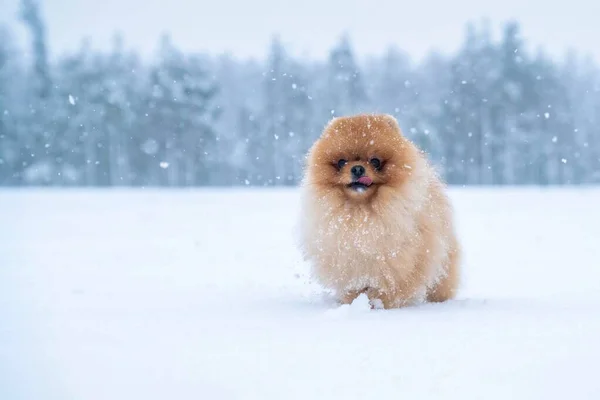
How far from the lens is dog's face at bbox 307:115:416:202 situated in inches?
181

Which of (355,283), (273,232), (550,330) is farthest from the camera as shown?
(273,232)

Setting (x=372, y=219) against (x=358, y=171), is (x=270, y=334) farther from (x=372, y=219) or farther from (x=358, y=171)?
(x=358, y=171)

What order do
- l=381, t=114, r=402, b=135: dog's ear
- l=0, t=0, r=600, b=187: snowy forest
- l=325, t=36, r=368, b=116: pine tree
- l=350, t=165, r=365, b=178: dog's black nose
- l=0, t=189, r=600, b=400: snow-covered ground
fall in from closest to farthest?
l=0, t=189, r=600, b=400: snow-covered ground
l=350, t=165, r=365, b=178: dog's black nose
l=381, t=114, r=402, b=135: dog's ear
l=0, t=0, r=600, b=187: snowy forest
l=325, t=36, r=368, b=116: pine tree

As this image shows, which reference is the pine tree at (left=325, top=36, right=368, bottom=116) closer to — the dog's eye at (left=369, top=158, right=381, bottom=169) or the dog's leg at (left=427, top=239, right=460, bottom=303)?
the dog's leg at (left=427, top=239, right=460, bottom=303)

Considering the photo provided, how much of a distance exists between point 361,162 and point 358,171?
4.3 inches

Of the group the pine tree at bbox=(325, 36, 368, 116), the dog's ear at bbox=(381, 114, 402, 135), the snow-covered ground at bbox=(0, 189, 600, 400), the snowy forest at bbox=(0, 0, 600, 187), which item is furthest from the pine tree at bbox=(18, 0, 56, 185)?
the dog's ear at bbox=(381, 114, 402, 135)

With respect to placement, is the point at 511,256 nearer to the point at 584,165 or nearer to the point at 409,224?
the point at 409,224

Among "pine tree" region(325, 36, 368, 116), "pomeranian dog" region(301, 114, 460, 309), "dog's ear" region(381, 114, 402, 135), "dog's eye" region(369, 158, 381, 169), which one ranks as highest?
"pine tree" region(325, 36, 368, 116)

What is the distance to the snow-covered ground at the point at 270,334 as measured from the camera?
2721mm

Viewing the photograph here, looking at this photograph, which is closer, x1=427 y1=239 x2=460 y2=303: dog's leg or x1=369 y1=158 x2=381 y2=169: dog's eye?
x1=369 y1=158 x2=381 y2=169: dog's eye

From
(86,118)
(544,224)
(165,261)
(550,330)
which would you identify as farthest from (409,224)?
(86,118)

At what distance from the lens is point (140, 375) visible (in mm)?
2852

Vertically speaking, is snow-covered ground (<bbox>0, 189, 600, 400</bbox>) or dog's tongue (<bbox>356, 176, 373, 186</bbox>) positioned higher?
dog's tongue (<bbox>356, 176, 373, 186</bbox>)

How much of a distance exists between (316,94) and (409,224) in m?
34.5
